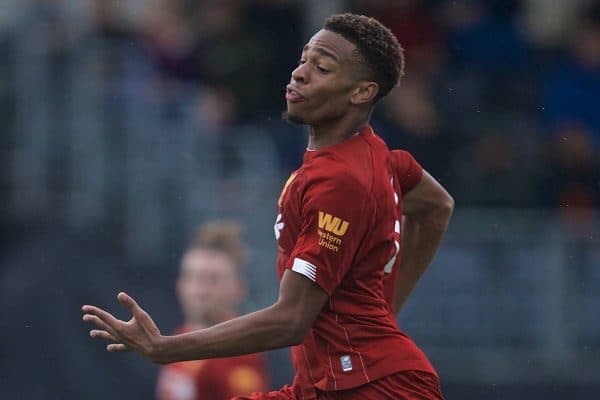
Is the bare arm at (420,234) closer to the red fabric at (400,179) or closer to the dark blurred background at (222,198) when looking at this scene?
the red fabric at (400,179)

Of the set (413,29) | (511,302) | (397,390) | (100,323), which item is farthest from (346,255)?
(413,29)

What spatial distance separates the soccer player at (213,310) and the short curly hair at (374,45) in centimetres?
264

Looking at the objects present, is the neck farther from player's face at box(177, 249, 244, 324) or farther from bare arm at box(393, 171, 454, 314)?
player's face at box(177, 249, 244, 324)

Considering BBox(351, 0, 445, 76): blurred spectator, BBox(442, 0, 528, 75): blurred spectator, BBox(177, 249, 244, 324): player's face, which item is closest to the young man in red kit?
BBox(177, 249, 244, 324): player's face

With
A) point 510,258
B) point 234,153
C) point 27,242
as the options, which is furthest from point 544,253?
point 27,242

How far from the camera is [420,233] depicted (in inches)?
216

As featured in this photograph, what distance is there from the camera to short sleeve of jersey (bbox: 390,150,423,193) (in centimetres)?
509

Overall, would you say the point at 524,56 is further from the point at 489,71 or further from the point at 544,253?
the point at 544,253

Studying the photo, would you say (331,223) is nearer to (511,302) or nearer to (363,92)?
(363,92)

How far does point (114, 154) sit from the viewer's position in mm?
9234

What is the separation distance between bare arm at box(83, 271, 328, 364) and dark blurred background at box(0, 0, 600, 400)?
4516mm

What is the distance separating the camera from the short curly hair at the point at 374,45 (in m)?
4.71

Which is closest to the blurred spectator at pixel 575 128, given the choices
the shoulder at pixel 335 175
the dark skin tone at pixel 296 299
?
the dark skin tone at pixel 296 299

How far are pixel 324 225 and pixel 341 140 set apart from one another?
42 centimetres
